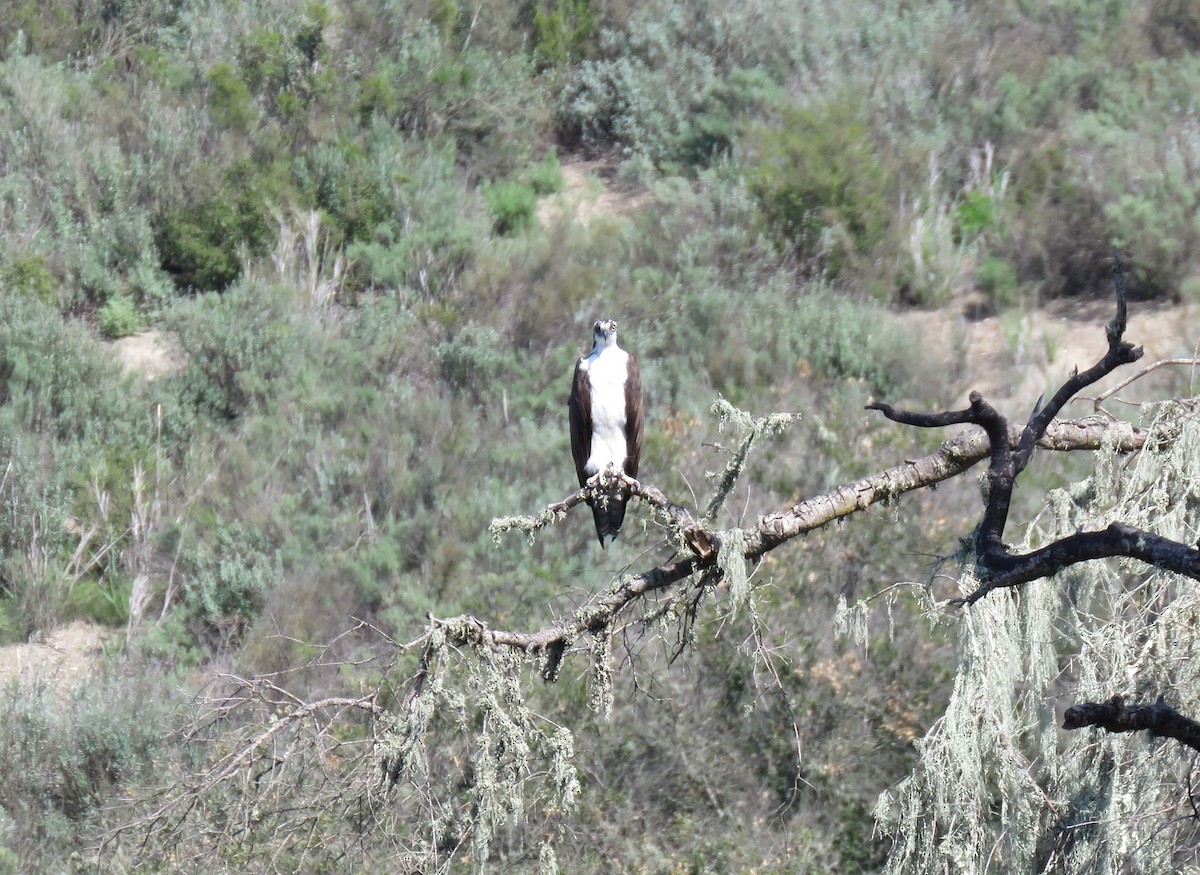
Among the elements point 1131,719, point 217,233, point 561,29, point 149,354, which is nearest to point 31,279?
point 149,354

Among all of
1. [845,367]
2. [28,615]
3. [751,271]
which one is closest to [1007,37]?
[751,271]

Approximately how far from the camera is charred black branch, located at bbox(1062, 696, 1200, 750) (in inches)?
107

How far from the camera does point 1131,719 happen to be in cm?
278

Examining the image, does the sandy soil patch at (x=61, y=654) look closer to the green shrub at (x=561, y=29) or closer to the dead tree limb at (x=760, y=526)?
the dead tree limb at (x=760, y=526)

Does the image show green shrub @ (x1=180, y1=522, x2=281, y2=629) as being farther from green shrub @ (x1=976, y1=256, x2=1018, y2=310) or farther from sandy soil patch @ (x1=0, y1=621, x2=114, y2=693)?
green shrub @ (x1=976, y1=256, x2=1018, y2=310)

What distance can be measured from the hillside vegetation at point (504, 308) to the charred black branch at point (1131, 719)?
4.12 m

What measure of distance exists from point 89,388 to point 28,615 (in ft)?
6.45

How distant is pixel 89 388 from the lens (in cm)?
1051

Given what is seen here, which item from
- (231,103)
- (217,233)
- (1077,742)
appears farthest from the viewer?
(231,103)

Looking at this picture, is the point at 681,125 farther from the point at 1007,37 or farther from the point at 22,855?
the point at 22,855

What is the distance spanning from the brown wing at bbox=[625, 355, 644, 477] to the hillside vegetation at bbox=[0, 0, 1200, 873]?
103cm

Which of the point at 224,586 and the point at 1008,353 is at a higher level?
the point at 1008,353

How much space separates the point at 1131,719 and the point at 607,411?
155 inches

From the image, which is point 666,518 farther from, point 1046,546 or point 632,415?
point 632,415
